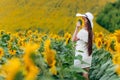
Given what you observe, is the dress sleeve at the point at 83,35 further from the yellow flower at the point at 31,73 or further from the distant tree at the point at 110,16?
the distant tree at the point at 110,16

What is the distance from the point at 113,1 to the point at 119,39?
2071 centimetres

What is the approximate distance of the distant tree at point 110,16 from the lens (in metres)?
22.4

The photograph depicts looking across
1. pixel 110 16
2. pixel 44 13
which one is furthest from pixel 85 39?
pixel 44 13

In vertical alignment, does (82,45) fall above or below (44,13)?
below

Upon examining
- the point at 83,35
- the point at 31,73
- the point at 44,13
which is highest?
the point at 44,13

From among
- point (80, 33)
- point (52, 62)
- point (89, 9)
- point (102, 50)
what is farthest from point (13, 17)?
point (52, 62)

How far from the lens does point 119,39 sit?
14.5 ft

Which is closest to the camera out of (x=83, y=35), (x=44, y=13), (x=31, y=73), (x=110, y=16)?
(x=31, y=73)

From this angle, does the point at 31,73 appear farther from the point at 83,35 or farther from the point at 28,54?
the point at 83,35

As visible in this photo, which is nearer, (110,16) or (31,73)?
(31,73)

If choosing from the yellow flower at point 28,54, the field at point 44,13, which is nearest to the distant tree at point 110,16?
the field at point 44,13

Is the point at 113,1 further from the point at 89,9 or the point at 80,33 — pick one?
the point at 80,33

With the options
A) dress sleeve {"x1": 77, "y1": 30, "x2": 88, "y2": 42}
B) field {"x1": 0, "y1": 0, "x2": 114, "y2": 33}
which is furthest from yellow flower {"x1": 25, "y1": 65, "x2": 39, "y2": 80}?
field {"x1": 0, "y1": 0, "x2": 114, "y2": 33}

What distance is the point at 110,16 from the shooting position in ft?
75.2
